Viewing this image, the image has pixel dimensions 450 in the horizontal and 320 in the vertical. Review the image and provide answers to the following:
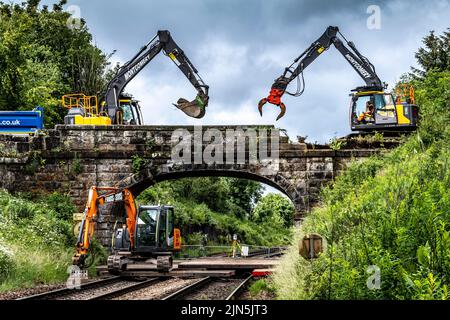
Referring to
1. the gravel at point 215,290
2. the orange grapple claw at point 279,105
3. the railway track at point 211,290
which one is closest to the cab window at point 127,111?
the orange grapple claw at point 279,105

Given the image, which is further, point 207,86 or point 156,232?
point 207,86

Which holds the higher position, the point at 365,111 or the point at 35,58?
the point at 35,58

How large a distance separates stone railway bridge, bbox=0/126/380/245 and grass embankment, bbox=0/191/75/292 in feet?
3.75

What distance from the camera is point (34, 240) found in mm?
21422

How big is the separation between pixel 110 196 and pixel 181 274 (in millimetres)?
3624

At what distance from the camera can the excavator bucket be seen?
27.6 m

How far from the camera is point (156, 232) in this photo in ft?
77.9

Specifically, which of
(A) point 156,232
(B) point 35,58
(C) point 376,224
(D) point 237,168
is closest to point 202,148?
(D) point 237,168

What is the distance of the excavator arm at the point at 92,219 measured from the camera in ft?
65.4

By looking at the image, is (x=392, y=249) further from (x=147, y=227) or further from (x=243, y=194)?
(x=243, y=194)

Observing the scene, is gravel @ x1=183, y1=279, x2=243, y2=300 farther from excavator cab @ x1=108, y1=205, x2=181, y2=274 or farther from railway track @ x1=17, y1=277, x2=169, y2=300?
excavator cab @ x1=108, y1=205, x2=181, y2=274

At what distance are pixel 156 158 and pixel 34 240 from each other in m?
6.48

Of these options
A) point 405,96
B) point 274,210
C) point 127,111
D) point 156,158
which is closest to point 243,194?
point 274,210
